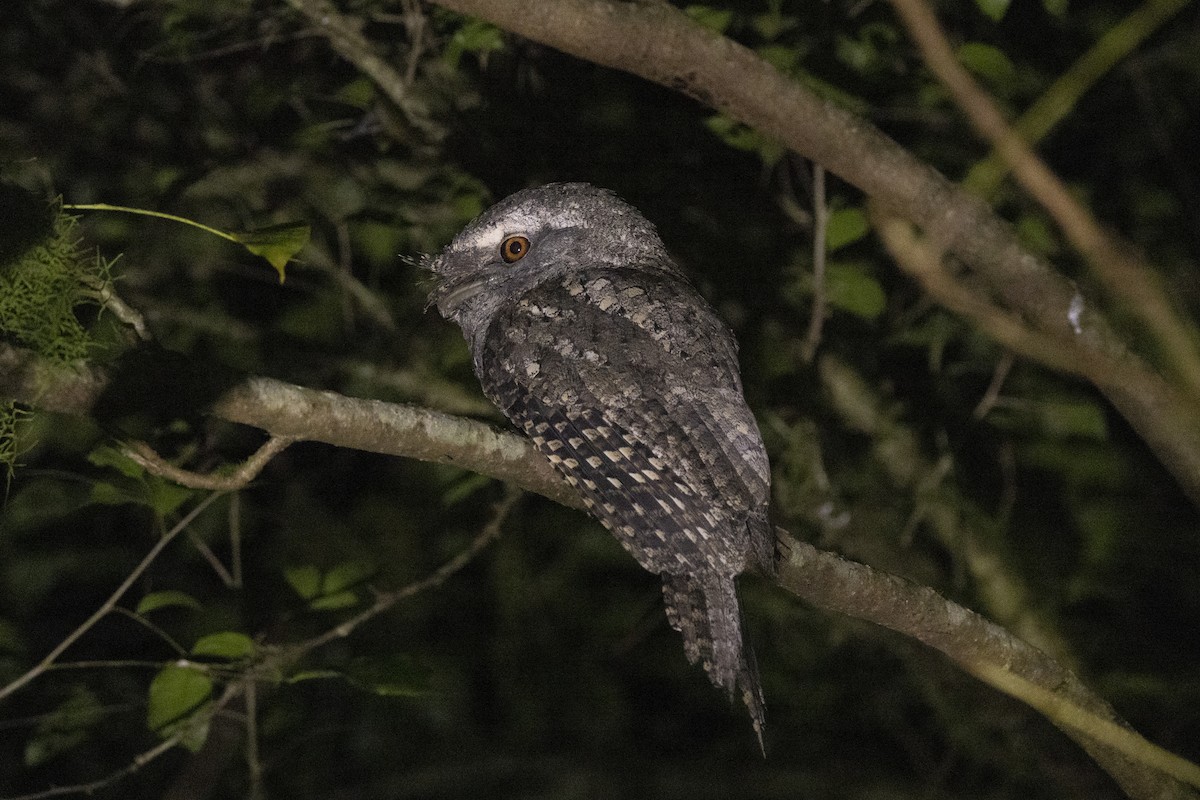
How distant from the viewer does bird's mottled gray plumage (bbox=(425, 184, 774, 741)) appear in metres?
2.49

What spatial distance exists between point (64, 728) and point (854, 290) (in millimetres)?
2789

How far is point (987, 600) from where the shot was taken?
4.20 meters

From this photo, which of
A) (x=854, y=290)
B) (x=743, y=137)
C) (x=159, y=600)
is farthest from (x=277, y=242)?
(x=854, y=290)

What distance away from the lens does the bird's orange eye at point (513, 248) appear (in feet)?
10.1

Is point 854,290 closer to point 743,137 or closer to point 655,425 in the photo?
point 743,137

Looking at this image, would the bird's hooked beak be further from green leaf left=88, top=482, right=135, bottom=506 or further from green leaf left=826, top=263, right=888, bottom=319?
green leaf left=826, top=263, right=888, bottom=319

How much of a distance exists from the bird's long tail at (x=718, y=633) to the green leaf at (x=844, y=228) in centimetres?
138

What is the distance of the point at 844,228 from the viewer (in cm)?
352

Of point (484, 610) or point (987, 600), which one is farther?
point (484, 610)

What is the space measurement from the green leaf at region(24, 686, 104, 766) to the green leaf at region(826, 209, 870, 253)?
2499 millimetres

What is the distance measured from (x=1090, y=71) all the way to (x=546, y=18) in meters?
2.03

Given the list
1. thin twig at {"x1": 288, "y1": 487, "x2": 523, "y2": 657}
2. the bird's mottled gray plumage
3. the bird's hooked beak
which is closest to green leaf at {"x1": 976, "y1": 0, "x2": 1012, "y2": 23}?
the bird's mottled gray plumage

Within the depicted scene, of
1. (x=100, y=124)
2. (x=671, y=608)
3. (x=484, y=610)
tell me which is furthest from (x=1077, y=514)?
(x=100, y=124)

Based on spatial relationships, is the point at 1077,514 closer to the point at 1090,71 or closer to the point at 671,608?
the point at 671,608
